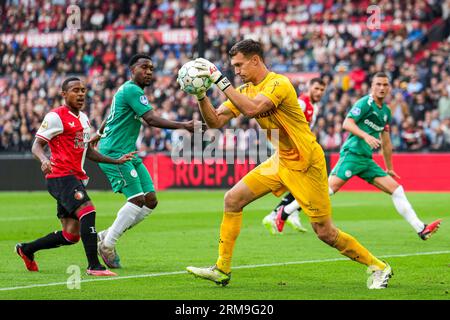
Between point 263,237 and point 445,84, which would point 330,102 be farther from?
point 263,237

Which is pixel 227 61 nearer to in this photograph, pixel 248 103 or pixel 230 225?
pixel 230 225

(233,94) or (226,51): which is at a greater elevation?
(233,94)

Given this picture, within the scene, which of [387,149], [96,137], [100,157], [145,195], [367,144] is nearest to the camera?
[100,157]

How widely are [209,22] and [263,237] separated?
2032 centimetres

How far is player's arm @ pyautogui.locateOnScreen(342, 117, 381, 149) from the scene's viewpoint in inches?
528

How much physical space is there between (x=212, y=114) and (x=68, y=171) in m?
2.30

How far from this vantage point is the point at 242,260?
12.0 metres

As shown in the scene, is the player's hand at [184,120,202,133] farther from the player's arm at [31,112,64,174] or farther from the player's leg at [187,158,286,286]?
the player's arm at [31,112,64,174]

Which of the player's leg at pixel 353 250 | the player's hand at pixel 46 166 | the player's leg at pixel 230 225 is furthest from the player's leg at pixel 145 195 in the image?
the player's leg at pixel 353 250

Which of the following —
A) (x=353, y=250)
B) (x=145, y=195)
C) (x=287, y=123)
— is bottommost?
(x=353, y=250)

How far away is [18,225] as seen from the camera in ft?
57.3

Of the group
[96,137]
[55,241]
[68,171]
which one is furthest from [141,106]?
[55,241]

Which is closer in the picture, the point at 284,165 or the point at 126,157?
the point at 284,165

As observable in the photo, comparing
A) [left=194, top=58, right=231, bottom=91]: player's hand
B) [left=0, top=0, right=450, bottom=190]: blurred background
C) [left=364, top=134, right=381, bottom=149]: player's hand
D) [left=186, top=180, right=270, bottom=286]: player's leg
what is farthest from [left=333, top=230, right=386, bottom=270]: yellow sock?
[left=0, top=0, right=450, bottom=190]: blurred background
